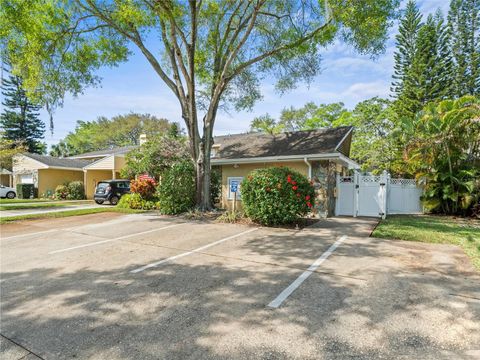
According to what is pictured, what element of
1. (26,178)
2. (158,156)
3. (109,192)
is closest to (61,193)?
(26,178)

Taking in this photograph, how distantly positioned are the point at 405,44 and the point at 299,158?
22.8m

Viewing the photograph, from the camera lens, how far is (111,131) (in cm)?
3994

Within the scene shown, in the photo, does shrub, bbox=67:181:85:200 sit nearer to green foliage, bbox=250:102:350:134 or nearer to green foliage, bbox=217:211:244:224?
green foliage, bbox=217:211:244:224

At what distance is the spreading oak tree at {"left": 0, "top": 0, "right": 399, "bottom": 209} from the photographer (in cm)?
995

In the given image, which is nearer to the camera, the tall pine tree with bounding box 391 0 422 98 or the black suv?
the black suv

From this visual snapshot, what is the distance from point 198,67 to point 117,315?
12794 millimetres

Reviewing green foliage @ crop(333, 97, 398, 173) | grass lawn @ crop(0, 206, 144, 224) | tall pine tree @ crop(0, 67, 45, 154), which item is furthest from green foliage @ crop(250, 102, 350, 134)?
tall pine tree @ crop(0, 67, 45, 154)

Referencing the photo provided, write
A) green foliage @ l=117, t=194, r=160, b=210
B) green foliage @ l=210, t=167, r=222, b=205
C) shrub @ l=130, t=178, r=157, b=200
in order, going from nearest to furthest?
green foliage @ l=210, t=167, r=222, b=205 < green foliage @ l=117, t=194, r=160, b=210 < shrub @ l=130, t=178, r=157, b=200

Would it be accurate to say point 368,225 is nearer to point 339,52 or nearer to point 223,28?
point 339,52

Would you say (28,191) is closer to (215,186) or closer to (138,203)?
(138,203)

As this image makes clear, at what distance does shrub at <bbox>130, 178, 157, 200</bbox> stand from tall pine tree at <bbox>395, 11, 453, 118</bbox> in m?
22.0

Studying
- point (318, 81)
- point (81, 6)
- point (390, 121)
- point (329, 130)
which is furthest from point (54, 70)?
point (390, 121)

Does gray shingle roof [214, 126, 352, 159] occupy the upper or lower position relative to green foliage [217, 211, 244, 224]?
upper

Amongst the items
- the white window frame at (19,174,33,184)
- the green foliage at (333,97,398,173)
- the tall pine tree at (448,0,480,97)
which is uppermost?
the tall pine tree at (448,0,480,97)
